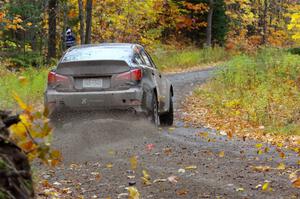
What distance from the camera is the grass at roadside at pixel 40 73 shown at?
13867mm

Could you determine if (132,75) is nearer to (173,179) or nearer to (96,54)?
(96,54)

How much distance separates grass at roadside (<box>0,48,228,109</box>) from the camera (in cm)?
1387

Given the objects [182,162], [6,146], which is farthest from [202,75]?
[6,146]

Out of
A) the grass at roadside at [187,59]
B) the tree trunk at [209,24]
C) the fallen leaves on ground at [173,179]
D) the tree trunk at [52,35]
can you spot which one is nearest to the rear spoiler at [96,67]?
the fallen leaves on ground at [173,179]

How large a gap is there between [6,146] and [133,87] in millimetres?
6018

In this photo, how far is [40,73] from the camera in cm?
1767

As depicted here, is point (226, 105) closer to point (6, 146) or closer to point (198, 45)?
point (6, 146)

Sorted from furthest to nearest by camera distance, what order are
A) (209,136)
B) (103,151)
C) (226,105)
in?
(226,105) < (209,136) < (103,151)

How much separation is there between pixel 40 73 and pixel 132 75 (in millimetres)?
8808

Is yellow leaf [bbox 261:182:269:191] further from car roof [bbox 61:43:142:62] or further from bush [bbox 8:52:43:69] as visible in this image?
bush [bbox 8:52:43:69]

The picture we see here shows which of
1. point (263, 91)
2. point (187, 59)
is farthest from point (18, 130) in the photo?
point (187, 59)

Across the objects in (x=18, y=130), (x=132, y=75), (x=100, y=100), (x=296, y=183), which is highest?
(x=18, y=130)

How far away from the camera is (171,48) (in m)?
37.3

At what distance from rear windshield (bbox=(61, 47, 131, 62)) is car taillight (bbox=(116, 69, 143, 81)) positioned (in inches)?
11.7
